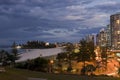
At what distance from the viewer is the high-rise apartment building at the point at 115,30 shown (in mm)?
172375

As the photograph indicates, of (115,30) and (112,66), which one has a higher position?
(115,30)

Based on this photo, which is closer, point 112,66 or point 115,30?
point 112,66

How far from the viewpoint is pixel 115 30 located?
573ft

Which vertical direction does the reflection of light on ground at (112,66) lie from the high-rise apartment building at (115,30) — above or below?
below

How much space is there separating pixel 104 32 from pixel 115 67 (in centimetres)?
11492

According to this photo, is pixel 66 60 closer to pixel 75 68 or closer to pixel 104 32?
pixel 75 68

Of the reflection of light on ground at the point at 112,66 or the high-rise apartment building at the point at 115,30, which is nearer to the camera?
the reflection of light on ground at the point at 112,66

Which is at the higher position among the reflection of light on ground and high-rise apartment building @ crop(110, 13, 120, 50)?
high-rise apartment building @ crop(110, 13, 120, 50)

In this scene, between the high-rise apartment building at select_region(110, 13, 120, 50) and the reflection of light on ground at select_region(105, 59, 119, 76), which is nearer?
the reflection of light on ground at select_region(105, 59, 119, 76)

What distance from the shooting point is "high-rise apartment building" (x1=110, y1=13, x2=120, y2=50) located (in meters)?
172

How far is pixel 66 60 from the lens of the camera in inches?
2383

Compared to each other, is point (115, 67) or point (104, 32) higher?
point (104, 32)

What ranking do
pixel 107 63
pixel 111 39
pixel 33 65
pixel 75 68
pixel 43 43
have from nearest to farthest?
pixel 33 65 → pixel 75 68 → pixel 107 63 → pixel 43 43 → pixel 111 39

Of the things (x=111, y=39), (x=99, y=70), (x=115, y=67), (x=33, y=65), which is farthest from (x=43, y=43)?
(x=33, y=65)
